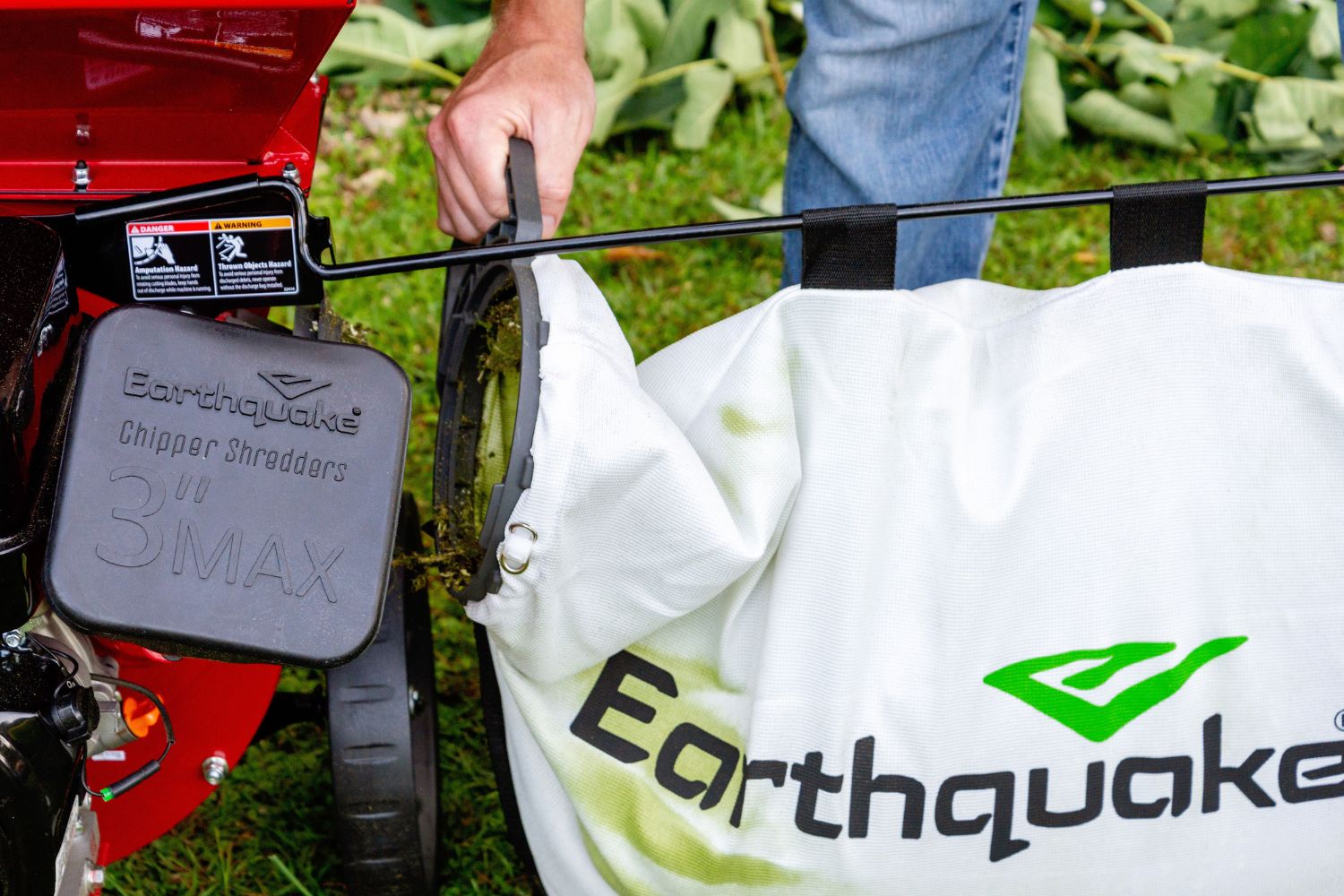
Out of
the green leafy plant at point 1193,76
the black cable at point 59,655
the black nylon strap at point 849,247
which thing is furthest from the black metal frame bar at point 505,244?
the green leafy plant at point 1193,76

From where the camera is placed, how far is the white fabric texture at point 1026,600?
3.03 ft

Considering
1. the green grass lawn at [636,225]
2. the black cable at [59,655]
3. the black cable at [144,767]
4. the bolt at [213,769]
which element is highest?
the green grass lawn at [636,225]

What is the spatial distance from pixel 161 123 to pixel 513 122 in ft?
0.85

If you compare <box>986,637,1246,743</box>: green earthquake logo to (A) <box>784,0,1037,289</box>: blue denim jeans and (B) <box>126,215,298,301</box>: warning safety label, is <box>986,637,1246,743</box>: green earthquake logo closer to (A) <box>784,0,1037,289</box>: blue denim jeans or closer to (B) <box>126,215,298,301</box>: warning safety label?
(B) <box>126,215,298,301</box>: warning safety label

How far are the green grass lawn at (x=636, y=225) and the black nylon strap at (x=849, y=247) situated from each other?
2.63ft

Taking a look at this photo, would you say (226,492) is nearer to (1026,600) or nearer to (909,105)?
(1026,600)

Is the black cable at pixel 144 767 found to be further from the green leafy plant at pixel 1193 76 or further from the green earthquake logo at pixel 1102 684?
the green leafy plant at pixel 1193 76

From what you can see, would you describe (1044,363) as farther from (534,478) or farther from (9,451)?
(9,451)

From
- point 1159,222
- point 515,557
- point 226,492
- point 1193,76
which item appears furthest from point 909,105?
point 1193,76

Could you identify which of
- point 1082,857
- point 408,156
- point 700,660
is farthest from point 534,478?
point 408,156

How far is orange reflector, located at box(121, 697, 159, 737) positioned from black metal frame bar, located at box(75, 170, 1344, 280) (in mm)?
361

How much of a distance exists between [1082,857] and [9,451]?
31.5 inches

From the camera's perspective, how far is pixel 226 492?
0.78 metres

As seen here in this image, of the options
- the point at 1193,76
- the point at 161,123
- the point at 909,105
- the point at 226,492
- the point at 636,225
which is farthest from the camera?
the point at 1193,76
